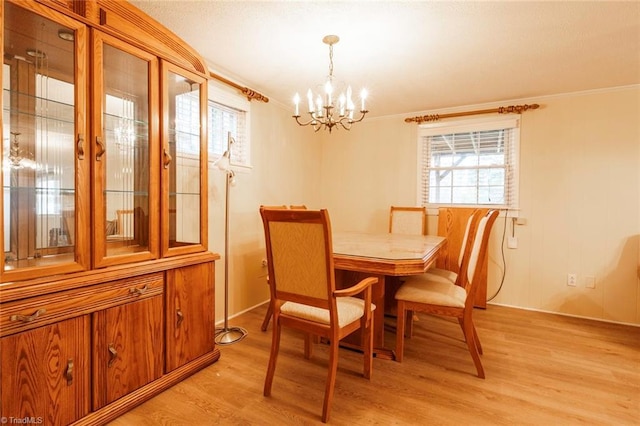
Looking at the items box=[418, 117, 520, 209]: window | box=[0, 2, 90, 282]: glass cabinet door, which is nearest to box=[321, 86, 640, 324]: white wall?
box=[418, 117, 520, 209]: window

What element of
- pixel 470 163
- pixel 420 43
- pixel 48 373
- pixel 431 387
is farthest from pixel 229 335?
pixel 470 163

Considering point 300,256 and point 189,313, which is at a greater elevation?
point 300,256

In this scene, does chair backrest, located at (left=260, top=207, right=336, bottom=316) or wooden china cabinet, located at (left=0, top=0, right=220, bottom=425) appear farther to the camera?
chair backrest, located at (left=260, top=207, right=336, bottom=316)

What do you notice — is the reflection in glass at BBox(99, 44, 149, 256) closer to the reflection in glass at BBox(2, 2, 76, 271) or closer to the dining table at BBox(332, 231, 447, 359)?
the reflection in glass at BBox(2, 2, 76, 271)

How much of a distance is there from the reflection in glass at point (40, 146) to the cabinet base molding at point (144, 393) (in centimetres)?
78

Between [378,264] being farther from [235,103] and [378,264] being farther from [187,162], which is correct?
[235,103]

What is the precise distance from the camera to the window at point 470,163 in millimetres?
3473

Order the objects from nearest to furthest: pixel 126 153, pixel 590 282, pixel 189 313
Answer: pixel 126 153 → pixel 189 313 → pixel 590 282

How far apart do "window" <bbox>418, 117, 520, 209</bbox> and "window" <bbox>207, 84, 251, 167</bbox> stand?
84.6 inches

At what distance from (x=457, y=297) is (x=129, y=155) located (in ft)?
7.36

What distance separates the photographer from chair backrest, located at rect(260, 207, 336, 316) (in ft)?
5.04

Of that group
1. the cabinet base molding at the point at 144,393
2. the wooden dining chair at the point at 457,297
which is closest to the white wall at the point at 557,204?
the cabinet base molding at the point at 144,393

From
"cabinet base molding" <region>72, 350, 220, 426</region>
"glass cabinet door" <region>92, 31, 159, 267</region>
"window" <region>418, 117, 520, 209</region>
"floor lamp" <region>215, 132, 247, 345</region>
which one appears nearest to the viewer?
"cabinet base molding" <region>72, 350, 220, 426</region>

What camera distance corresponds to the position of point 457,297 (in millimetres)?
2059
